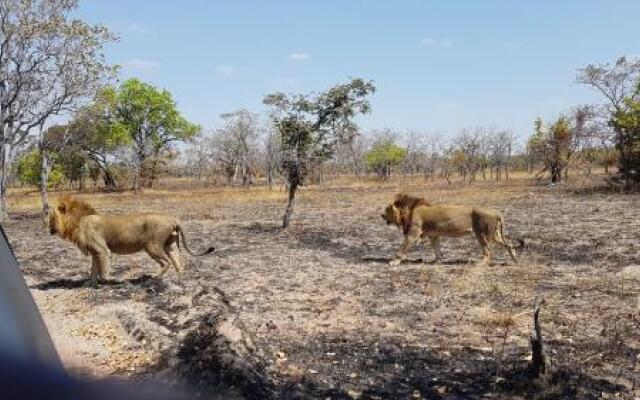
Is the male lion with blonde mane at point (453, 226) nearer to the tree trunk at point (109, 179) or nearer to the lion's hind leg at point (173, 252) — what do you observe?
the lion's hind leg at point (173, 252)

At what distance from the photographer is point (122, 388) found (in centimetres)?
88

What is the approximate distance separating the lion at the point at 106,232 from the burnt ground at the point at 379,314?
0.54 m

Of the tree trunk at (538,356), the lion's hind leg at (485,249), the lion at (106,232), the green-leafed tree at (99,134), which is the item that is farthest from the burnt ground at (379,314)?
the green-leafed tree at (99,134)

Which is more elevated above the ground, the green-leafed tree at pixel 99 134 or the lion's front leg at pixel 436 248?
the green-leafed tree at pixel 99 134

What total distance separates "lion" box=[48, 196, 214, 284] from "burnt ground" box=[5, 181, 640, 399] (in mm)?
538

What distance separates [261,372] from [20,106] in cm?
2195

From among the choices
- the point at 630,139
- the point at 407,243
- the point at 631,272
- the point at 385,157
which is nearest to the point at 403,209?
the point at 407,243

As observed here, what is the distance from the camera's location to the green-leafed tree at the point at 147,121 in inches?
2662

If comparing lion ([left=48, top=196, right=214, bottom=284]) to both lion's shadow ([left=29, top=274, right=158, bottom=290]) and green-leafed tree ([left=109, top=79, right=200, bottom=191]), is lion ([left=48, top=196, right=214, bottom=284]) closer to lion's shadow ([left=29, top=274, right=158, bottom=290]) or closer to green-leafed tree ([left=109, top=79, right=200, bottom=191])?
lion's shadow ([left=29, top=274, right=158, bottom=290])

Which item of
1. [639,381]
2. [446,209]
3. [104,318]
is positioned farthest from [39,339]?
[446,209]

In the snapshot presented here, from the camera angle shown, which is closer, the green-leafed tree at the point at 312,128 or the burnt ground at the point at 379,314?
the burnt ground at the point at 379,314

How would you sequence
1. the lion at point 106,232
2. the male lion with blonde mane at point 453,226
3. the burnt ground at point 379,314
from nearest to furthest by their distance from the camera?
the burnt ground at point 379,314, the lion at point 106,232, the male lion with blonde mane at point 453,226

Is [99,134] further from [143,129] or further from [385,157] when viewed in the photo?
[385,157]

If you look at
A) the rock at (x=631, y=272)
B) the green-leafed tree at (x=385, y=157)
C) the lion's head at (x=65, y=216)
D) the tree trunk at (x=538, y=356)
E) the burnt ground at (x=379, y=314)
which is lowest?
the burnt ground at (x=379, y=314)
